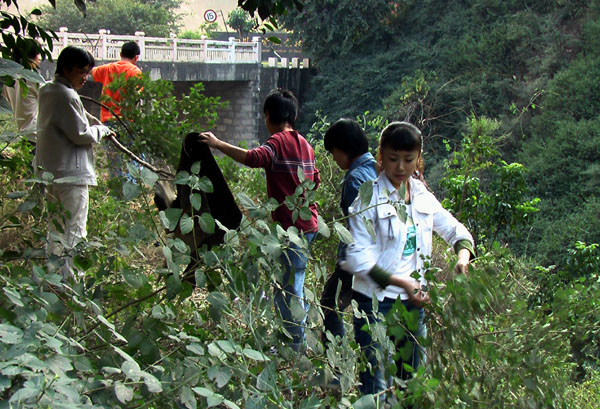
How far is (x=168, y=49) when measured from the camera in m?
20.9

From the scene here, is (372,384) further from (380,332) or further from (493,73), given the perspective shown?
(493,73)

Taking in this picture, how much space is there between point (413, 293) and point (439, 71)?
22.4 m

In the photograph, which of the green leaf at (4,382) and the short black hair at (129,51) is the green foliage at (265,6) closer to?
the green leaf at (4,382)

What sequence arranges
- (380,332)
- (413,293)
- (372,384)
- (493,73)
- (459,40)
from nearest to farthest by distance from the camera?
(380,332) < (413,293) < (372,384) < (493,73) < (459,40)

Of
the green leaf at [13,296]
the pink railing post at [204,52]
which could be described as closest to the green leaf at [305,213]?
the green leaf at [13,296]

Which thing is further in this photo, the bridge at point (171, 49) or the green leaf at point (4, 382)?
the bridge at point (171, 49)

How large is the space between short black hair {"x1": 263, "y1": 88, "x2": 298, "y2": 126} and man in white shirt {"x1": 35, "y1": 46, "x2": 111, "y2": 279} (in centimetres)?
79

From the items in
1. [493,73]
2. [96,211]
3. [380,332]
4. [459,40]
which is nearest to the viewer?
[380,332]

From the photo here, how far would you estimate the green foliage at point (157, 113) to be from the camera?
308 centimetres

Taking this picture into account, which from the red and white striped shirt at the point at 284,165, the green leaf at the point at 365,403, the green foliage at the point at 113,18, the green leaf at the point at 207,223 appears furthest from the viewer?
the green foliage at the point at 113,18

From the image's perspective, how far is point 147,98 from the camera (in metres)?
3.24

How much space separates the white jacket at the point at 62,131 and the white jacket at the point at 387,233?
1554 millimetres

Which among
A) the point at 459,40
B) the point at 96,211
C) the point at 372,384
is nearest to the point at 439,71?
the point at 459,40

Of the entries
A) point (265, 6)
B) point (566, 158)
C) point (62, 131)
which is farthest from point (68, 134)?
point (566, 158)
